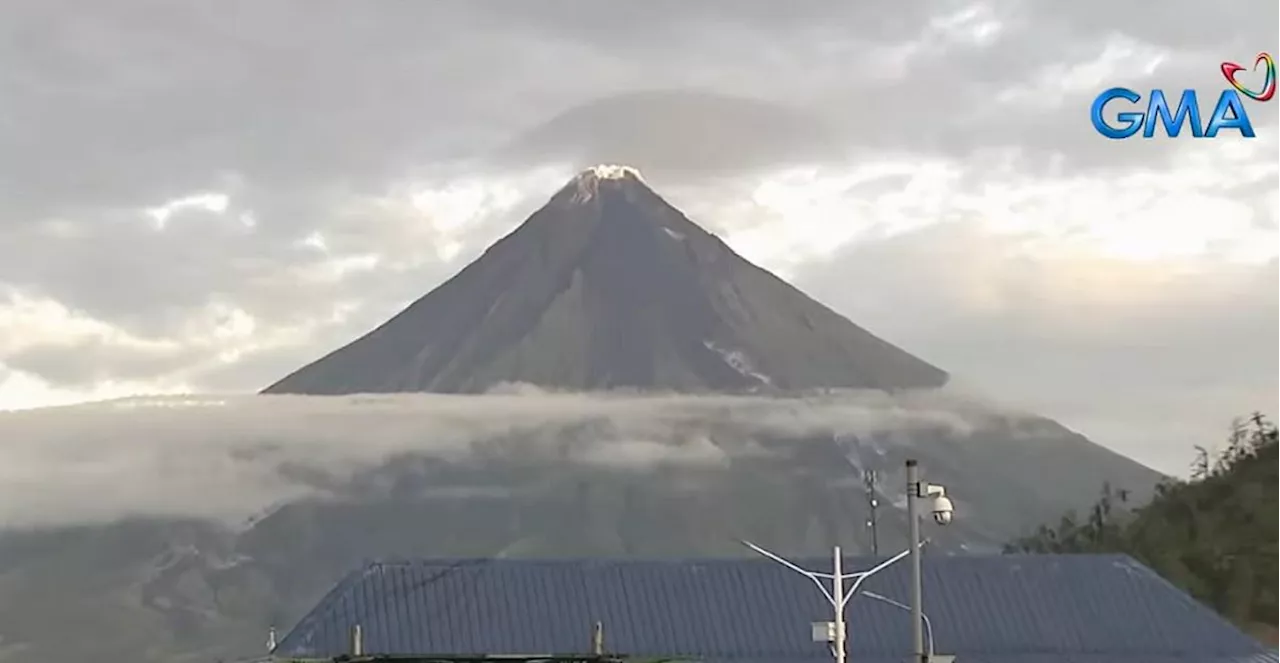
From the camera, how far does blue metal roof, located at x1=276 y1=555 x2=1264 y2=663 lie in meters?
64.1

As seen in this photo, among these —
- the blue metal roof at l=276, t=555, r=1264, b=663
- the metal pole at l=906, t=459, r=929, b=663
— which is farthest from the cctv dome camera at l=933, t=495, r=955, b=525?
the blue metal roof at l=276, t=555, r=1264, b=663

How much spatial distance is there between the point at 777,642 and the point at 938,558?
26.9ft

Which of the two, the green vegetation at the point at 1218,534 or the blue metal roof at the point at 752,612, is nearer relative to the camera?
the blue metal roof at the point at 752,612

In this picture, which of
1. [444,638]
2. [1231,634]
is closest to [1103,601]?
[1231,634]

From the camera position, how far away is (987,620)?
6588 cm

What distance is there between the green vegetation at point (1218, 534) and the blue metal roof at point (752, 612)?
28767 mm

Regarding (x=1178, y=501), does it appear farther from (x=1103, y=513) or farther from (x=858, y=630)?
(x=858, y=630)

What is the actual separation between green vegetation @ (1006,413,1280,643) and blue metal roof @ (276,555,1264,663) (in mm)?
28767

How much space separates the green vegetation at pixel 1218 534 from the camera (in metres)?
95.1

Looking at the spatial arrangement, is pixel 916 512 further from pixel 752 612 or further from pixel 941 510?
pixel 752 612

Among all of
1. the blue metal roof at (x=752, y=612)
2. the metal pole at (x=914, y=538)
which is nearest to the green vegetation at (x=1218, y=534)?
the blue metal roof at (x=752, y=612)

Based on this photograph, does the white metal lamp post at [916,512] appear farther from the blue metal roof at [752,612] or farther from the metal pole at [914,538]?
the blue metal roof at [752,612]

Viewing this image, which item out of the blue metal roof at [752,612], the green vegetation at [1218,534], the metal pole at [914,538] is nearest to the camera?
the metal pole at [914,538]

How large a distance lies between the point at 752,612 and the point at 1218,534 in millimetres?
45907
